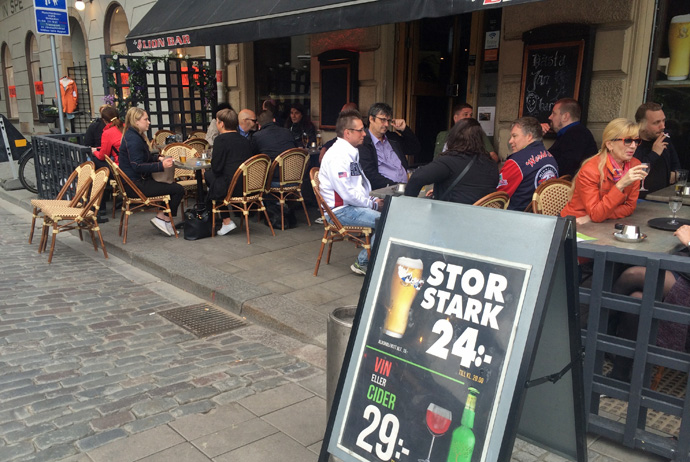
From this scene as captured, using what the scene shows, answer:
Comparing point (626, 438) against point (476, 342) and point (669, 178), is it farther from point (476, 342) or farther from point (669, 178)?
point (669, 178)

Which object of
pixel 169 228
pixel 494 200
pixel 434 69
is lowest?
pixel 169 228

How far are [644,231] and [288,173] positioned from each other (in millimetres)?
4364

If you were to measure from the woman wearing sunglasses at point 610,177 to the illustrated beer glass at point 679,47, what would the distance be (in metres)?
2.00

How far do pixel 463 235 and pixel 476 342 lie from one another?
1.25 ft

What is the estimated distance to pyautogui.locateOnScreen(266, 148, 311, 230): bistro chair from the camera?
22.6 feet

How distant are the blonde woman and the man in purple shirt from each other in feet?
8.37

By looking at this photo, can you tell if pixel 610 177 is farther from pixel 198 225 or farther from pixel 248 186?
pixel 198 225

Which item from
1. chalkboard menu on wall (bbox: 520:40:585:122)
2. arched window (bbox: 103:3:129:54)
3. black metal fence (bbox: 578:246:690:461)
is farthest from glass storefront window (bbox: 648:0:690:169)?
arched window (bbox: 103:3:129:54)

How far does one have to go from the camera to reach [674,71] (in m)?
5.32

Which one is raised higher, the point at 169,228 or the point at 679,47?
the point at 679,47

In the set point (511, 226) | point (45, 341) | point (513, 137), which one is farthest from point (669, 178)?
point (45, 341)

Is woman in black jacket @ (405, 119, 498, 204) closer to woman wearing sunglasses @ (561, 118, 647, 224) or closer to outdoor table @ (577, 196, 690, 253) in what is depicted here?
woman wearing sunglasses @ (561, 118, 647, 224)

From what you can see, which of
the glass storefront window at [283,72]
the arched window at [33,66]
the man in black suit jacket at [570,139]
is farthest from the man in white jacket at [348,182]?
the arched window at [33,66]

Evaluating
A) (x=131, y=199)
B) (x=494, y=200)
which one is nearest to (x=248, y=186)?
(x=131, y=199)
